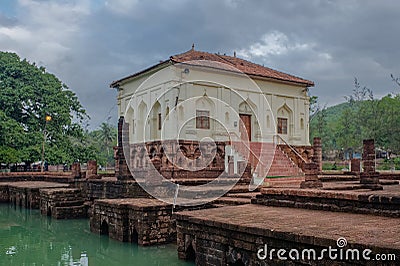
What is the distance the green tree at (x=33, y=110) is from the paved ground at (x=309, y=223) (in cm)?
2157

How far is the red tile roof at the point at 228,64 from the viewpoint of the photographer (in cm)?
2056

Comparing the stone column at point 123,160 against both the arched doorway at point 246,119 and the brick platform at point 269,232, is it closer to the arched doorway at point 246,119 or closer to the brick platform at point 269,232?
the brick platform at point 269,232

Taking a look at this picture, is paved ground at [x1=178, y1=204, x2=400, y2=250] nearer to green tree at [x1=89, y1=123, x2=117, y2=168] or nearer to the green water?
the green water

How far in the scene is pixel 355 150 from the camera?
137 feet

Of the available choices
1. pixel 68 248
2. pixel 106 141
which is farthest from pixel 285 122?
pixel 106 141

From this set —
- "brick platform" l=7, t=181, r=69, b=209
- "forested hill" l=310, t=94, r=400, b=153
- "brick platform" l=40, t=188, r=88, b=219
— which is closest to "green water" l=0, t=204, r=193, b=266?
"brick platform" l=40, t=188, r=88, b=219

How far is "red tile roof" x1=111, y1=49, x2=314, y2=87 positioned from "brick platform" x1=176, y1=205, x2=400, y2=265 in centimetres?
1275

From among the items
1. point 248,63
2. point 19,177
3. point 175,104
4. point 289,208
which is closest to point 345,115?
point 248,63

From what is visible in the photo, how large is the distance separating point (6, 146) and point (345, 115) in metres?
33.9

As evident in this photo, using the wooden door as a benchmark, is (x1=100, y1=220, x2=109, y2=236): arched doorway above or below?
below

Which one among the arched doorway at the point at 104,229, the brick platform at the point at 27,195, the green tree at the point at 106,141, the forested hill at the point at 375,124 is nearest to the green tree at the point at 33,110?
the brick platform at the point at 27,195

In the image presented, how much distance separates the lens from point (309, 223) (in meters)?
6.09

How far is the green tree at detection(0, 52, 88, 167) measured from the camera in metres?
26.7

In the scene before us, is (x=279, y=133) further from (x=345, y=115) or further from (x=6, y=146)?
(x=345, y=115)
